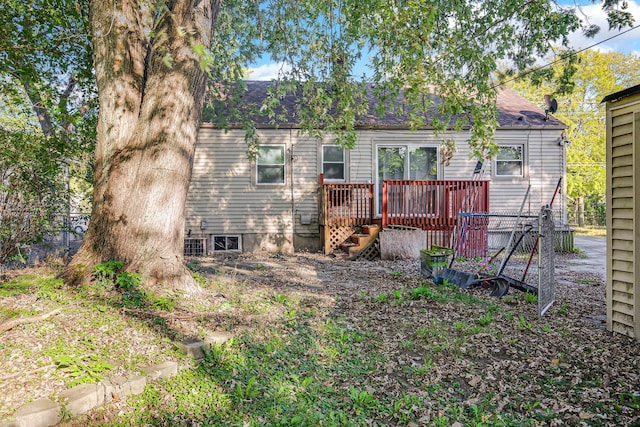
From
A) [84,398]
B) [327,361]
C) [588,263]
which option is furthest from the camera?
[588,263]

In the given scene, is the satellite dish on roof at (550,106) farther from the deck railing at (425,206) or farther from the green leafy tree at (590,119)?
the green leafy tree at (590,119)

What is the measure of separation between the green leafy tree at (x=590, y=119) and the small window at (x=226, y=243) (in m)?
18.7

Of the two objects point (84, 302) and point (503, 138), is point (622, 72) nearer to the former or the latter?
point (503, 138)

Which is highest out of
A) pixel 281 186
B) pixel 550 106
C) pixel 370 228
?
pixel 550 106

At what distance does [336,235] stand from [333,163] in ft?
7.80

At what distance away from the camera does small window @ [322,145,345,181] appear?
12727 millimetres

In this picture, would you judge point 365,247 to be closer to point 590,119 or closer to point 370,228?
point 370,228

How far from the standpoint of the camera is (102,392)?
2.95 metres

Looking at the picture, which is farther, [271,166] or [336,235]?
[271,166]

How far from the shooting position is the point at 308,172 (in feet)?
41.3

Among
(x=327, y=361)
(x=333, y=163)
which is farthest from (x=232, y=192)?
(x=327, y=361)

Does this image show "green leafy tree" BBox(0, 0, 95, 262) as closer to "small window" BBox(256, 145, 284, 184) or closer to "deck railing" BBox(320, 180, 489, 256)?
"small window" BBox(256, 145, 284, 184)

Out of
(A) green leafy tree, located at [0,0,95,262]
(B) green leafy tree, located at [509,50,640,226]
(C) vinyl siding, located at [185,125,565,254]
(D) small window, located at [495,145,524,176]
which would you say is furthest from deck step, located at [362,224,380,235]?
(B) green leafy tree, located at [509,50,640,226]

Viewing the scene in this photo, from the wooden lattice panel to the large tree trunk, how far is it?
6.49 m
